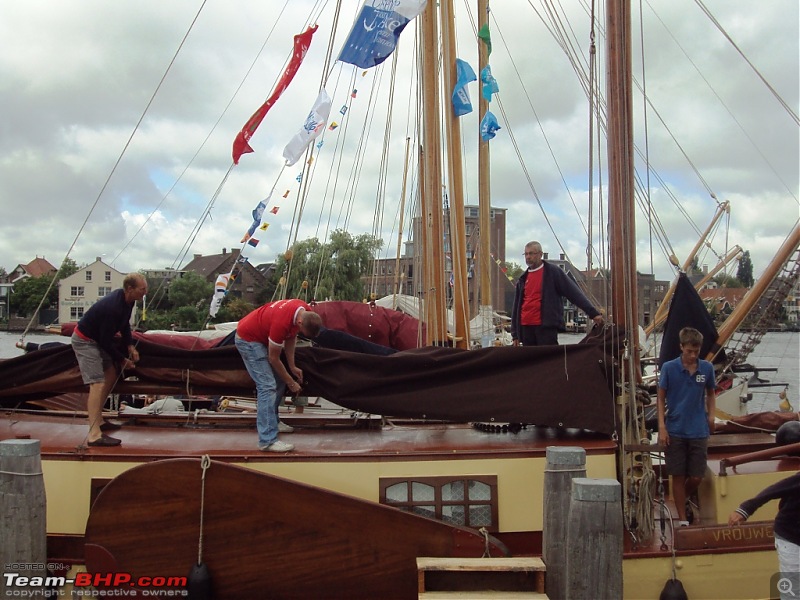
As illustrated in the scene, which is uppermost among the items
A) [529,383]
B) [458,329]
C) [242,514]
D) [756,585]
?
[458,329]

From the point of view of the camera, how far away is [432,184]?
9117 millimetres

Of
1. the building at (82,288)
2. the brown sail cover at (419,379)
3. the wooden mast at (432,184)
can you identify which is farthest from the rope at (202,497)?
the building at (82,288)

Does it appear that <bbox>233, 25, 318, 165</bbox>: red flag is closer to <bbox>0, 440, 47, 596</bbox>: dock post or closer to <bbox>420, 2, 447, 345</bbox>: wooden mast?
<bbox>420, 2, 447, 345</bbox>: wooden mast

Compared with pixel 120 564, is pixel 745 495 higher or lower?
higher

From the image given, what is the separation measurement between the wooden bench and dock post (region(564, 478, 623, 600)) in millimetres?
331

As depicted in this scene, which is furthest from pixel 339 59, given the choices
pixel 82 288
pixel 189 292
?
pixel 82 288

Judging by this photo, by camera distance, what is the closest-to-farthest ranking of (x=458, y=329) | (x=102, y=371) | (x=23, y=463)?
(x=23, y=463)
(x=102, y=371)
(x=458, y=329)

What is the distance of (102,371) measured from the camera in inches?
229

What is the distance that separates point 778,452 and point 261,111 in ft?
25.1

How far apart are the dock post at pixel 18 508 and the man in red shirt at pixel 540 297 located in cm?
439

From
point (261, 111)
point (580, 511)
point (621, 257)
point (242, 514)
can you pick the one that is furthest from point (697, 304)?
point (261, 111)

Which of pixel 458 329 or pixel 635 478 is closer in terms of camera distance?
pixel 635 478

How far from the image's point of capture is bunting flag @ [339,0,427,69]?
8.03 m

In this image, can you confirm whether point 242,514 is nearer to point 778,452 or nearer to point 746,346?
point 778,452
